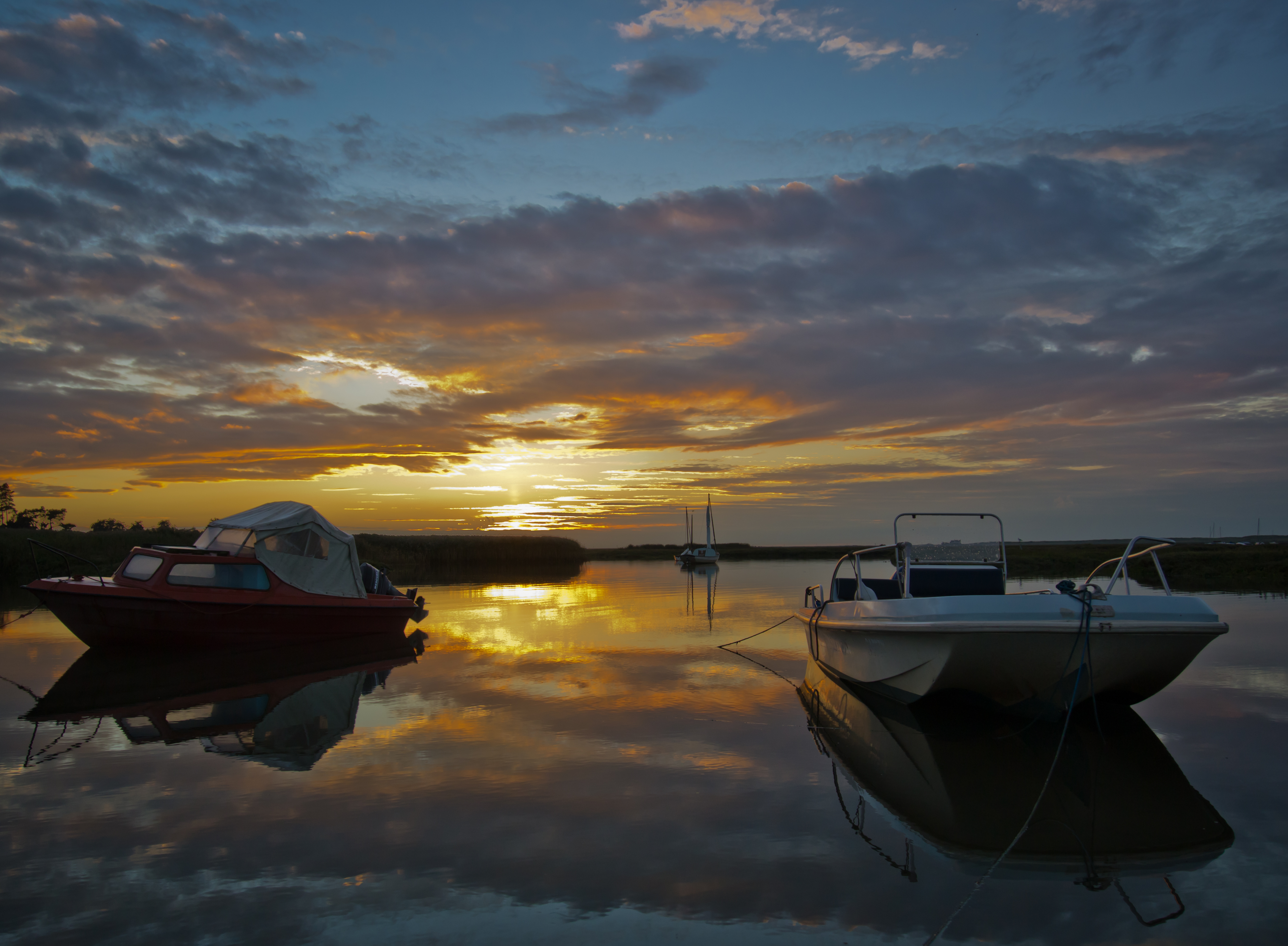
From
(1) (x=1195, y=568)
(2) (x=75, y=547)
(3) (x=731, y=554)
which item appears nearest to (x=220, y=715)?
(2) (x=75, y=547)

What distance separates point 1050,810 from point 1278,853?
60.0 inches

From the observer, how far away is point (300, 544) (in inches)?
741

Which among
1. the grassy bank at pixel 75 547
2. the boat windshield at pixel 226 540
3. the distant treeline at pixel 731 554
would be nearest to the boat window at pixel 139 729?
the boat windshield at pixel 226 540

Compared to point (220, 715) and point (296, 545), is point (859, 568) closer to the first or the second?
point (220, 715)

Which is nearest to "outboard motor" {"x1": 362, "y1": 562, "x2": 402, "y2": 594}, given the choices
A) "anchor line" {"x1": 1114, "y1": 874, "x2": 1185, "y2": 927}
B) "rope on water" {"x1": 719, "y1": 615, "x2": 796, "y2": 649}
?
"rope on water" {"x1": 719, "y1": 615, "x2": 796, "y2": 649}

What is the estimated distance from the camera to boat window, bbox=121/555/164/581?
16781 millimetres

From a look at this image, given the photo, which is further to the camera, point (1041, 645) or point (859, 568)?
point (859, 568)

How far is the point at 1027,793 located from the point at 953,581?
4.02 metres

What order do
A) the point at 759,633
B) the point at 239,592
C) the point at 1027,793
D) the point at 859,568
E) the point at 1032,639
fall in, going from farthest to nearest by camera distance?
the point at 759,633
the point at 239,592
the point at 859,568
the point at 1032,639
the point at 1027,793

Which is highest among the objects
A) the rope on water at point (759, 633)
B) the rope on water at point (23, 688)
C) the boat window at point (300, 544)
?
the boat window at point (300, 544)

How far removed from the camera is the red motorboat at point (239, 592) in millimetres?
16000

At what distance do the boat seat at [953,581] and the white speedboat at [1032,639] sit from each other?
1cm

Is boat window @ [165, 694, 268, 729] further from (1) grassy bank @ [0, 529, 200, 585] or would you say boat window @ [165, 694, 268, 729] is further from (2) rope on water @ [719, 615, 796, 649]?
(1) grassy bank @ [0, 529, 200, 585]

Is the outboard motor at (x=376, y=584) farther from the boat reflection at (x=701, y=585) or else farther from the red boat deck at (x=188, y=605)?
the boat reflection at (x=701, y=585)
